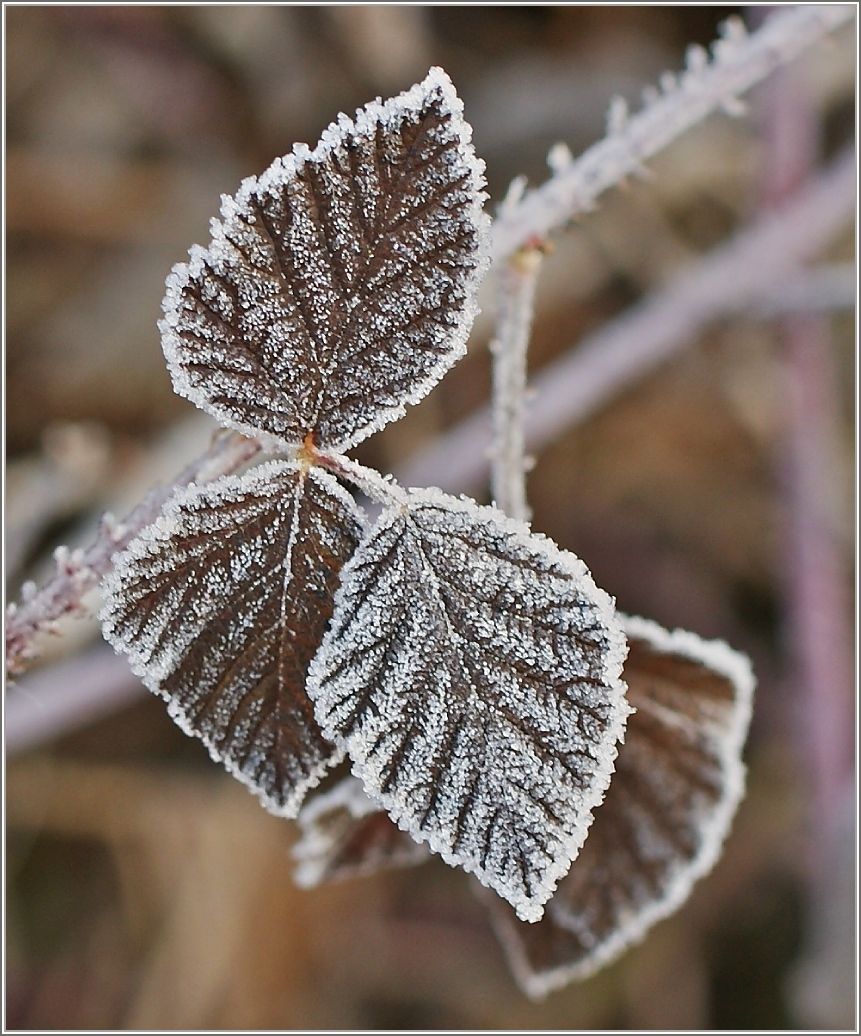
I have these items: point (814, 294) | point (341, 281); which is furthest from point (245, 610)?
point (814, 294)

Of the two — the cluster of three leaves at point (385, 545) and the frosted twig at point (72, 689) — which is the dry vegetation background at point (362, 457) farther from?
the cluster of three leaves at point (385, 545)

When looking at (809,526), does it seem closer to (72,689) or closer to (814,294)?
(814,294)

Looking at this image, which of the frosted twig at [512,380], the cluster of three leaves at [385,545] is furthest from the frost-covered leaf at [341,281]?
the frosted twig at [512,380]

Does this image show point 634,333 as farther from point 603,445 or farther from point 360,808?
point 360,808

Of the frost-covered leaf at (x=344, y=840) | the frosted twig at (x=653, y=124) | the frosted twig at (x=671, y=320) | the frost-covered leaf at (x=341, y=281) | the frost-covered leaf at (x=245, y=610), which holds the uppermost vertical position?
the frosted twig at (x=671, y=320)

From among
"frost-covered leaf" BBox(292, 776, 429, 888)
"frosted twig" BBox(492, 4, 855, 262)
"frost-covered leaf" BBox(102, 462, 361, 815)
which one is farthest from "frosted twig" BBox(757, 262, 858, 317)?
"frost-covered leaf" BBox(102, 462, 361, 815)

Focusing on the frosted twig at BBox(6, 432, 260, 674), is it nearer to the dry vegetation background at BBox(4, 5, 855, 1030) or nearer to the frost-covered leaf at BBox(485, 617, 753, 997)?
the frost-covered leaf at BBox(485, 617, 753, 997)

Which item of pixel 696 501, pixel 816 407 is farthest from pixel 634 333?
pixel 696 501
